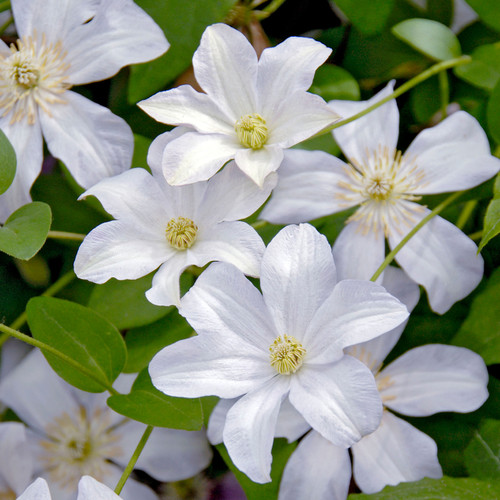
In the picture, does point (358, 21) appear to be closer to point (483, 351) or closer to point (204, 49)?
point (204, 49)

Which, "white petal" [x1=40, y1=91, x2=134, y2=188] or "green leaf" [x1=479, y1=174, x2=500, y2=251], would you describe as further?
"white petal" [x1=40, y1=91, x2=134, y2=188]

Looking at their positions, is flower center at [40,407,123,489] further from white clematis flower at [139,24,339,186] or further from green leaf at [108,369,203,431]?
white clematis flower at [139,24,339,186]

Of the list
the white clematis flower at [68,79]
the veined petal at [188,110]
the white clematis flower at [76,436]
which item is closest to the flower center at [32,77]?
the white clematis flower at [68,79]

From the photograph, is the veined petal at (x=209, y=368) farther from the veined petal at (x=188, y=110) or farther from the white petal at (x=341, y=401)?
the veined petal at (x=188, y=110)

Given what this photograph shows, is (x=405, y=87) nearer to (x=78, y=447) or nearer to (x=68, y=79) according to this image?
(x=68, y=79)

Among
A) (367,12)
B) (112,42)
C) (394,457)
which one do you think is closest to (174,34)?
(112,42)

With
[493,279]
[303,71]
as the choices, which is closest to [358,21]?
[303,71]

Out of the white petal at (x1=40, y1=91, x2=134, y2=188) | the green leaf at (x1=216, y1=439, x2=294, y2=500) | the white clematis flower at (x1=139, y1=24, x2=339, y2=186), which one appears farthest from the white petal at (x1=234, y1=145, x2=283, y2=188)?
the green leaf at (x1=216, y1=439, x2=294, y2=500)
